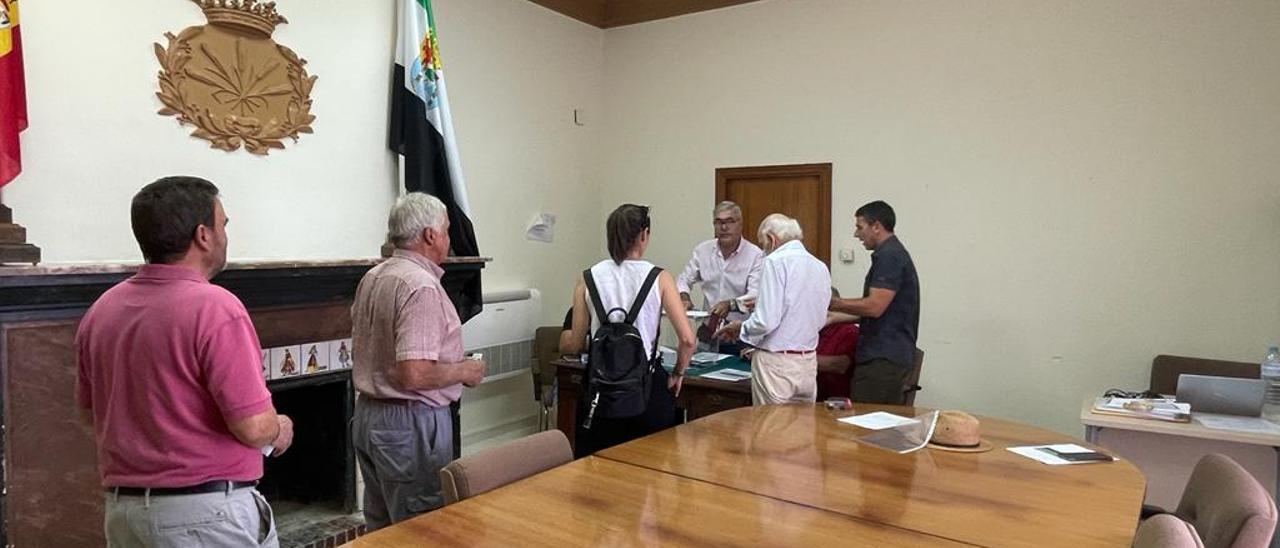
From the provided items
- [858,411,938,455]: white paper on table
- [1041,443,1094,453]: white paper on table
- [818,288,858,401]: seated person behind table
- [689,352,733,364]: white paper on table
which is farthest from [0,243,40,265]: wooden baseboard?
[1041,443,1094,453]: white paper on table

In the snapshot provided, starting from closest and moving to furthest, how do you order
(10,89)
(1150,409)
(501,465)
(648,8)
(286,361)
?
(501,465) → (10,89) → (1150,409) → (286,361) → (648,8)

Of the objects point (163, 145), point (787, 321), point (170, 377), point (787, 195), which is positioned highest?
point (163, 145)

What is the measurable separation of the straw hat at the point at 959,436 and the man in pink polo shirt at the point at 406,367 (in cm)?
139

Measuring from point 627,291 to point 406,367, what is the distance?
0.82 m

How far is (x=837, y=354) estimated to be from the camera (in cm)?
385

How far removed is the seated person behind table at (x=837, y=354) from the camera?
3.78 m

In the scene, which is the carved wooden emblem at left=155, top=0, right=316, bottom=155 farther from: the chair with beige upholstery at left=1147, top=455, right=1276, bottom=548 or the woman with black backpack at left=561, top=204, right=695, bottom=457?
the chair with beige upholstery at left=1147, top=455, right=1276, bottom=548

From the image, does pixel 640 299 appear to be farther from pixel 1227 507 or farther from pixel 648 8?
pixel 648 8

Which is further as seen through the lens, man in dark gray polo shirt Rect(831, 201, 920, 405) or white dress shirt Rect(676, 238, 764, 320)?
white dress shirt Rect(676, 238, 764, 320)

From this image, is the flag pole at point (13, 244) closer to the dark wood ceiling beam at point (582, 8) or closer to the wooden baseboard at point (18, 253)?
the wooden baseboard at point (18, 253)

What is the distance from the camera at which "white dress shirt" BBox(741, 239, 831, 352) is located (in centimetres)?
325

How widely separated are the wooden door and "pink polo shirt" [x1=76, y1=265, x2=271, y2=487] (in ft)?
13.4

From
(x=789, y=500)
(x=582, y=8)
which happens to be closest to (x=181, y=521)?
(x=789, y=500)

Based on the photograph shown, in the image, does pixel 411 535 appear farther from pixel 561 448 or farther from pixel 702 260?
pixel 702 260
